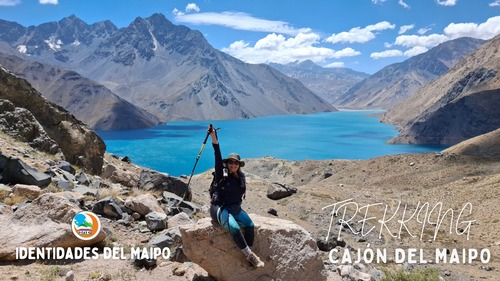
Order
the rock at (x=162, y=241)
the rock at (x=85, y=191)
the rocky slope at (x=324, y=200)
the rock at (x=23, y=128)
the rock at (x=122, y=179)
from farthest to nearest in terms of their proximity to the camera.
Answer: the rock at (x=122, y=179) < the rock at (x=23, y=128) < the rock at (x=85, y=191) < the rock at (x=162, y=241) < the rocky slope at (x=324, y=200)

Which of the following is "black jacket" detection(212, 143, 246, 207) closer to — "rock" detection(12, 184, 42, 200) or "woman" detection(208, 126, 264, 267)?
"woman" detection(208, 126, 264, 267)

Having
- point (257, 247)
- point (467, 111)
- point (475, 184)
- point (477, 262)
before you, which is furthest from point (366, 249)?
point (467, 111)

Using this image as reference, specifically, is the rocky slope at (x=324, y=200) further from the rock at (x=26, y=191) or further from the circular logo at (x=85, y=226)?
the circular logo at (x=85, y=226)

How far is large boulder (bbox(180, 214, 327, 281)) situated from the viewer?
292 inches

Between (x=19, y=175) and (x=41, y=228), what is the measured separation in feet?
12.1

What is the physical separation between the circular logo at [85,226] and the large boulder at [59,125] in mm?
11148

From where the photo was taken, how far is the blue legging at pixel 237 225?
7.13 m

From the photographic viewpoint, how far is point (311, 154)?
365ft

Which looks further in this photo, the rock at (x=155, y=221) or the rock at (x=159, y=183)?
the rock at (x=159, y=183)

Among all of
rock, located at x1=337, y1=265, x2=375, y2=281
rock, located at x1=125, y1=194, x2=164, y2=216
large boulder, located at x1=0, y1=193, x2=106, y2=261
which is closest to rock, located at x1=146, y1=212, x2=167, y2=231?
rock, located at x1=125, y1=194, x2=164, y2=216

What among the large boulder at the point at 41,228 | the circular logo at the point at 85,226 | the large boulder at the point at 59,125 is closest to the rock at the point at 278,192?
the large boulder at the point at 59,125

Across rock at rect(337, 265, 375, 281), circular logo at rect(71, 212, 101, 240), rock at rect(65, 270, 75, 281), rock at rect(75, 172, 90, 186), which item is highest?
rock at rect(75, 172, 90, 186)

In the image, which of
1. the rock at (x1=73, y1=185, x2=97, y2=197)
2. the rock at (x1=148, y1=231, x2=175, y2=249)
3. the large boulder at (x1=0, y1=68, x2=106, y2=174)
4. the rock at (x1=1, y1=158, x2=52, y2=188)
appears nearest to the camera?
the rock at (x1=148, y1=231, x2=175, y2=249)

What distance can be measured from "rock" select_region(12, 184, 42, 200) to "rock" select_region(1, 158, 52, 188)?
0.78m
